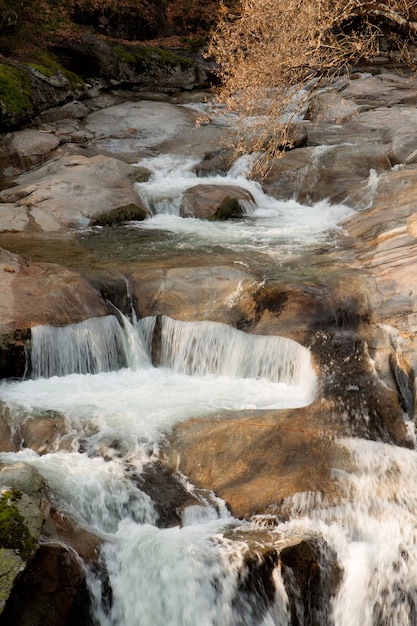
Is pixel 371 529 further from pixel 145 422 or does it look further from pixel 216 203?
pixel 216 203

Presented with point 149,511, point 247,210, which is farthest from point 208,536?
point 247,210

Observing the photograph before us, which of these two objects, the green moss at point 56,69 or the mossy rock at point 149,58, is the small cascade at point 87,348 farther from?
the mossy rock at point 149,58

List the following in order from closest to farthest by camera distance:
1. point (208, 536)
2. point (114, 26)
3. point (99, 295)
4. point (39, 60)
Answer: point (208, 536), point (99, 295), point (39, 60), point (114, 26)

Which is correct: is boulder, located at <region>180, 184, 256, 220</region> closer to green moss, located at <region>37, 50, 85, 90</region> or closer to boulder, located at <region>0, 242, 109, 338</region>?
boulder, located at <region>0, 242, 109, 338</region>

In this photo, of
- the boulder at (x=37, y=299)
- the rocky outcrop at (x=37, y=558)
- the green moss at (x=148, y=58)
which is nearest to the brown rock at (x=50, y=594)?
the rocky outcrop at (x=37, y=558)

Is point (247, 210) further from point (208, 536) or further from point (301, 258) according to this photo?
point (208, 536)

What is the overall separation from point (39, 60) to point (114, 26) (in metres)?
5.97

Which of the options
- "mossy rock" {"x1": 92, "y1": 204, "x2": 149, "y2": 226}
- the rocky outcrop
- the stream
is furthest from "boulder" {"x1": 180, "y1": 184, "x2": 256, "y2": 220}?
the rocky outcrop

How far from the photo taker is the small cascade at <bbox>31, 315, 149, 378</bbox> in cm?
874

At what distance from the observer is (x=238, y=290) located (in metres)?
9.48

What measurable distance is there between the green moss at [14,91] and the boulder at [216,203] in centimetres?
576

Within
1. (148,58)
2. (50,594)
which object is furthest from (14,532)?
(148,58)

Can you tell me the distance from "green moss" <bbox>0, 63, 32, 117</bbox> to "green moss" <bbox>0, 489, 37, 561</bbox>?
13.5 meters

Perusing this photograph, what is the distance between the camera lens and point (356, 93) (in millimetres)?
20609
